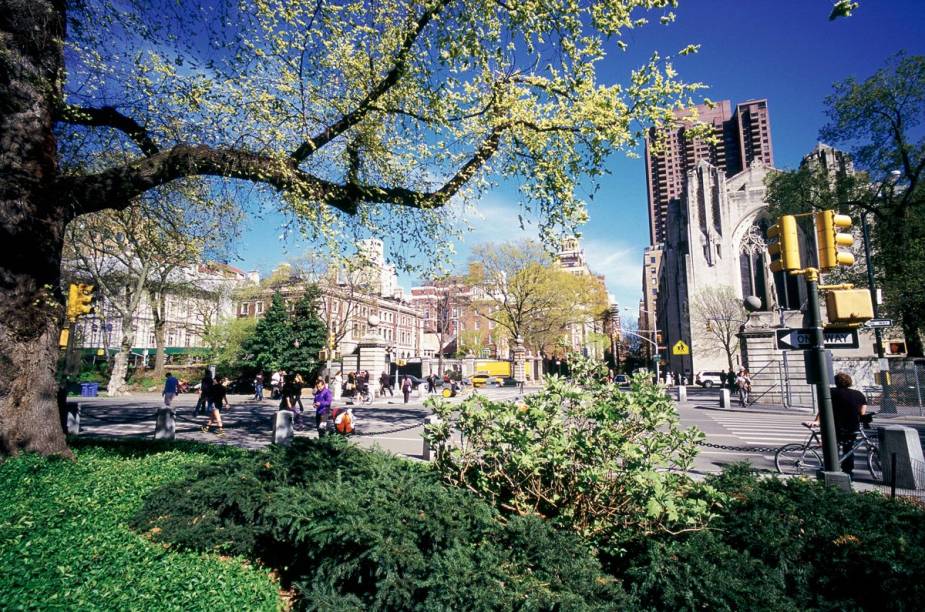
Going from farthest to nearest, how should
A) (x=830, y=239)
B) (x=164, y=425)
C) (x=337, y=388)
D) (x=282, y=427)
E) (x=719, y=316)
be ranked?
(x=719, y=316), (x=337, y=388), (x=164, y=425), (x=282, y=427), (x=830, y=239)

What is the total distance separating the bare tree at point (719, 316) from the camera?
48.8 meters

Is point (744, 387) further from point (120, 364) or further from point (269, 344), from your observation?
point (120, 364)

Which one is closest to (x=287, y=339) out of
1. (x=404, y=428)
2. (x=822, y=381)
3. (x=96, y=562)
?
(x=404, y=428)

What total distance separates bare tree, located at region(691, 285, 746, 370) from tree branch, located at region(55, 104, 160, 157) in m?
49.4

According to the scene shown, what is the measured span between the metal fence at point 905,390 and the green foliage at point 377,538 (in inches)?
985

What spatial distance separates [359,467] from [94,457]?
495 centimetres

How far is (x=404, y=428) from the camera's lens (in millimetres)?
15180

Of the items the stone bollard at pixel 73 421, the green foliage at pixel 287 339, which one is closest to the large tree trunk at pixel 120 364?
the green foliage at pixel 287 339

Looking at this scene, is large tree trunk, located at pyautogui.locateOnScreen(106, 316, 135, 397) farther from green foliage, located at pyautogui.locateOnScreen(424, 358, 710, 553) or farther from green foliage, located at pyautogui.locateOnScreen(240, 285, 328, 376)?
green foliage, located at pyautogui.locateOnScreen(424, 358, 710, 553)

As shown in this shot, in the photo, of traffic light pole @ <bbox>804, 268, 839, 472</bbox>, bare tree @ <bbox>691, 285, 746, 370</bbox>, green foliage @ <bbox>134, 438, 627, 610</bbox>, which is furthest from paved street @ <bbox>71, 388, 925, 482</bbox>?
bare tree @ <bbox>691, 285, 746, 370</bbox>

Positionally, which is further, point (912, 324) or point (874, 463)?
point (912, 324)

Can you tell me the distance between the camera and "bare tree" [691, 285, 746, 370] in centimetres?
4884

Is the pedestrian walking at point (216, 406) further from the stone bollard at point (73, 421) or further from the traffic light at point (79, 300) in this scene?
the traffic light at point (79, 300)

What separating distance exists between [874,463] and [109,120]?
50.1ft
